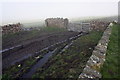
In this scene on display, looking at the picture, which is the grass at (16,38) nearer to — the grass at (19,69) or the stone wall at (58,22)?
the stone wall at (58,22)

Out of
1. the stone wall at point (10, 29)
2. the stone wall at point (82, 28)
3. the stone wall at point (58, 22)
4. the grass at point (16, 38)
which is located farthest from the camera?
the stone wall at point (58, 22)

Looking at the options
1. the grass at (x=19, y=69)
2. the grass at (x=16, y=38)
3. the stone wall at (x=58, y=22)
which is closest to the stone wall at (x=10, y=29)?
the grass at (x=16, y=38)

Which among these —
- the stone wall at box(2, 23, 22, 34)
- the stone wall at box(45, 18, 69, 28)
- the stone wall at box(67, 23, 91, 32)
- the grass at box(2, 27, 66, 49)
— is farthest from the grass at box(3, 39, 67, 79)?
the stone wall at box(45, 18, 69, 28)

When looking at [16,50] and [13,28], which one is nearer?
[16,50]

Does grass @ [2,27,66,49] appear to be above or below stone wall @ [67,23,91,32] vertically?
below

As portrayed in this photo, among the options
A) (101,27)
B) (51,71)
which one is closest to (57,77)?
(51,71)

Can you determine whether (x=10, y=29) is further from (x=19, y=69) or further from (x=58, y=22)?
(x=19, y=69)

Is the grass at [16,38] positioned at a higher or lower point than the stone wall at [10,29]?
lower

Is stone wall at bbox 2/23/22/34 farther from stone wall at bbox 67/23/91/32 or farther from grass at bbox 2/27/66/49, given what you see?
stone wall at bbox 67/23/91/32

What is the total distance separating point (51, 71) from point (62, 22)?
36305 millimetres

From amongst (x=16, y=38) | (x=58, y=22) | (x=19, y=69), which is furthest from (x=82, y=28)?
(x=19, y=69)

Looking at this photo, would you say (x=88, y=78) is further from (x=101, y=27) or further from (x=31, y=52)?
(x=101, y=27)

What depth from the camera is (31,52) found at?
24.1 m

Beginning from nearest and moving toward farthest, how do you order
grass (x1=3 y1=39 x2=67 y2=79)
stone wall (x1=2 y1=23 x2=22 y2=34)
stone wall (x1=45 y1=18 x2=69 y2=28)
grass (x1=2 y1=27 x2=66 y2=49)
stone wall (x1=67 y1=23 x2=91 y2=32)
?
1. grass (x1=3 y1=39 x2=67 y2=79)
2. grass (x1=2 y1=27 x2=66 y2=49)
3. stone wall (x1=2 y1=23 x2=22 y2=34)
4. stone wall (x1=67 y1=23 x2=91 y2=32)
5. stone wall (x1=45 y1=18 x2=69 y2=28)
